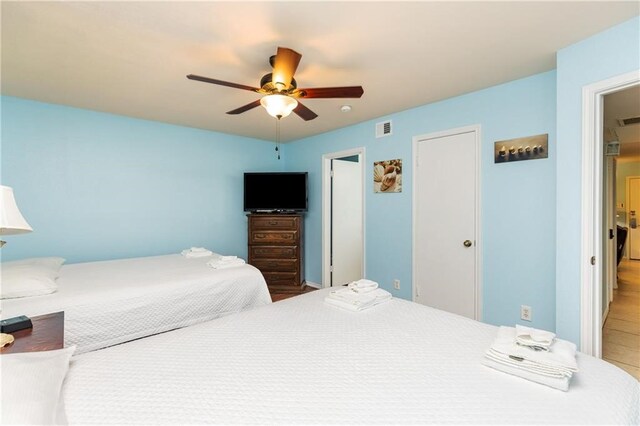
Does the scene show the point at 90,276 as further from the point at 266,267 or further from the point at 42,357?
the point at 266,267

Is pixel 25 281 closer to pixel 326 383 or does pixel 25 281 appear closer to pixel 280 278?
pixel 326 383

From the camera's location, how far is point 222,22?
1.73m

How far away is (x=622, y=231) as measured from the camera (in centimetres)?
576

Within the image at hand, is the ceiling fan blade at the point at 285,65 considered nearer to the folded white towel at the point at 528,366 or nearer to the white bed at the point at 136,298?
the white bed at the point at 136,298

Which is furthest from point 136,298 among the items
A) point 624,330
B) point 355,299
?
point 624,330

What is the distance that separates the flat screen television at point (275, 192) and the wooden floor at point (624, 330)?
356 centimetres

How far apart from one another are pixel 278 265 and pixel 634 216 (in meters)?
8.27

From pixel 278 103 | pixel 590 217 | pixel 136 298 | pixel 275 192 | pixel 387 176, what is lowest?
pixel 136 298

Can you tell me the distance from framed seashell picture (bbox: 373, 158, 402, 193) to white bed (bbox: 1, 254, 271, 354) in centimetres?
182

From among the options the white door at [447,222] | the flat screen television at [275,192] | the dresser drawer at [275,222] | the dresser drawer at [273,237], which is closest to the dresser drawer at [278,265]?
the dresser drawer at [273,237]

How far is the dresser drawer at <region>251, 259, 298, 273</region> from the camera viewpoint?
4.25m

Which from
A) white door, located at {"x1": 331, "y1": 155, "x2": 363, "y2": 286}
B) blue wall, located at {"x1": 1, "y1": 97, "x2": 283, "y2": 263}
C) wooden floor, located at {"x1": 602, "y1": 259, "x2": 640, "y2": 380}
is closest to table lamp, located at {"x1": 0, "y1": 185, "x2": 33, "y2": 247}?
blue wall, located at {"x1": 1, "y1": 97, "x2": 283, "y2": 263}

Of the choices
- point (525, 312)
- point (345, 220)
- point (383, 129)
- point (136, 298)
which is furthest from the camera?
point (345, 220)

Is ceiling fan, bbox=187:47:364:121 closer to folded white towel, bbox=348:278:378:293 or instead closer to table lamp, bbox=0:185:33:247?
table lamp, bbox=0:185:33:247
